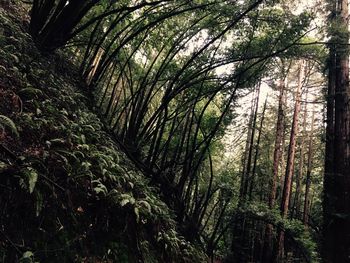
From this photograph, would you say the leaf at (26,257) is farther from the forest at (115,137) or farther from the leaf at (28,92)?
the leaf at (28,92)

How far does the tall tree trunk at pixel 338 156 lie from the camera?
623cm

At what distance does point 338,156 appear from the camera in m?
6.89

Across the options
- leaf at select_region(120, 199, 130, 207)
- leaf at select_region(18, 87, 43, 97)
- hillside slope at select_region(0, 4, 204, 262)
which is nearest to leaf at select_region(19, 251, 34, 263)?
hillside slope at select_region(0, 4, 204, 262)

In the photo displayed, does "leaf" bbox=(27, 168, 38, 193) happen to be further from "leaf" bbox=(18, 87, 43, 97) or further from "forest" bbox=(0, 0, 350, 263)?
"leaf" bbox=(18, 87, 43, 97)

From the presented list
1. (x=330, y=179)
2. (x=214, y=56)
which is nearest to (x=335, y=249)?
(x=330, y=179)

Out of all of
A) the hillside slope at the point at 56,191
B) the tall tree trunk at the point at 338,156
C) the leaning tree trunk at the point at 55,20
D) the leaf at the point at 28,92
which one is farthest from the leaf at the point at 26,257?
the tall tree trunk at the point at 338,156

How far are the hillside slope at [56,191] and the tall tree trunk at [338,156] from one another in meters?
3.15

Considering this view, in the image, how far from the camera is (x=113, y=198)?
11.2 ft

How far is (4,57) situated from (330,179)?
6.54m

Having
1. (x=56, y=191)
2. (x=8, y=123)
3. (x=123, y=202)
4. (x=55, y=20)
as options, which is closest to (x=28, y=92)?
(x=8, y=123)

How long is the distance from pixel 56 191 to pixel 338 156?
20.2 feet

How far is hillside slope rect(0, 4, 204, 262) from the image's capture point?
2346 mm

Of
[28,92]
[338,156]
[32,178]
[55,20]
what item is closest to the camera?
[32,178]

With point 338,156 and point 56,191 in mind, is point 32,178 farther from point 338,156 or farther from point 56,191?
point 338,156
